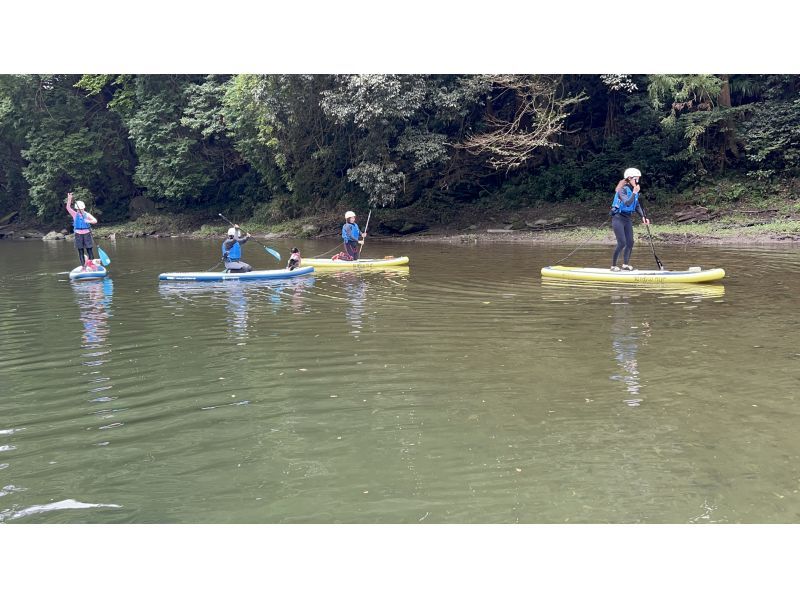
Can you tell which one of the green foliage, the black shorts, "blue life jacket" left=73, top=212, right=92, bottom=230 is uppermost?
the green foliage

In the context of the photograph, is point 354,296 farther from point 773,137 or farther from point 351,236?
point 773,137

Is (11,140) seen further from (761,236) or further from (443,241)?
(761,236)

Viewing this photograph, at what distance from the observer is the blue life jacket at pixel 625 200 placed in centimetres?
1297

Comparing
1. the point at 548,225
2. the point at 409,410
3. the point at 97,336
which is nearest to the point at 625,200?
the point at 409,410

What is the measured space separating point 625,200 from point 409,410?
8.32 metres

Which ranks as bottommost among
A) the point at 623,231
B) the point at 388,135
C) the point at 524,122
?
the point at 623,231

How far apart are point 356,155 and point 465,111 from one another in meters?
5.44

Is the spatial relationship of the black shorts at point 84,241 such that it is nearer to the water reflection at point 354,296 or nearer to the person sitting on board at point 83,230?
the person sitting on board at point 83,230

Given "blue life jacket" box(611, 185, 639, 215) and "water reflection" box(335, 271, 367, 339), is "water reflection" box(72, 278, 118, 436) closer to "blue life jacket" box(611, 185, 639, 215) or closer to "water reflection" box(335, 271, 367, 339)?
"water reflection" box(335, 271, 367, 339)

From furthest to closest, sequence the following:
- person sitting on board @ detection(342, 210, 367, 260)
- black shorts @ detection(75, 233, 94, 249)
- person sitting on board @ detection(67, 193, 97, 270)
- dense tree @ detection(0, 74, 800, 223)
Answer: dense tree @ detection(0, 74, 800, 223) < person sitting on board @ detection(342, 210, 367, 260) < black shorts @ detection(75, 233, 94, 249) < person sitting on board @ detection(67, 193, 97, 270)

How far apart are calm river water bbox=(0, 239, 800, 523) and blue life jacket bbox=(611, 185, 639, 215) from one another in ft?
5.83

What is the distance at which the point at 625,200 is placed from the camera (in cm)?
1298

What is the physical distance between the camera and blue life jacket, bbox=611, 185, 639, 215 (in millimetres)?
12969

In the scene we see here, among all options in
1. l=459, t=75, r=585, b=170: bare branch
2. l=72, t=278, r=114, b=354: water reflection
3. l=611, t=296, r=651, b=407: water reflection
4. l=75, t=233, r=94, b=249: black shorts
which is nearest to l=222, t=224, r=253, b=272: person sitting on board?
l=72, t=278, r=114, b=354: water reflection
